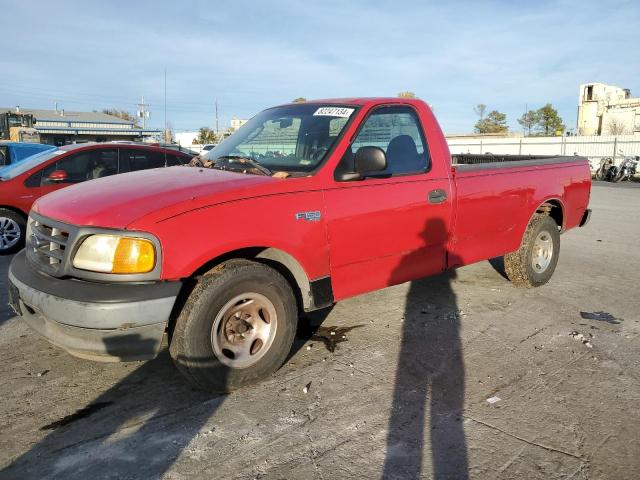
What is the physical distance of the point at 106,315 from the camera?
9.32ft

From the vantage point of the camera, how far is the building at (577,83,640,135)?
51.5 metres

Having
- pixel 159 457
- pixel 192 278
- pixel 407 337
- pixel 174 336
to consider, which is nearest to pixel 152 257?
pixel 192 278

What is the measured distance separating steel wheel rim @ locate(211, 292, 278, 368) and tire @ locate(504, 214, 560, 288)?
331 cm

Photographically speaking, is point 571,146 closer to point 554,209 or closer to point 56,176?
point 554,209

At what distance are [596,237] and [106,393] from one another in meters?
8.64

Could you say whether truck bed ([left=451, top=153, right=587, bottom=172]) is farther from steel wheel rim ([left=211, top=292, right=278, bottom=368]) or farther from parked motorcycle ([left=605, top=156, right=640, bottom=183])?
parked motorcycle ([left=605, top=156, right=640, bottom=183])

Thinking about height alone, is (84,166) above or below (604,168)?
below

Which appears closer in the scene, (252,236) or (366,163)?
(252,236)

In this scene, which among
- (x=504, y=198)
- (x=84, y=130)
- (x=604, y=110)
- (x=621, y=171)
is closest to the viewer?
(x=504, y=198)

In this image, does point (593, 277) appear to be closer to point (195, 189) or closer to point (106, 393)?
point (195, 189)

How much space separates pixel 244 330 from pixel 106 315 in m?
0.90

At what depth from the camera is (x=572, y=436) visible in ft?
9.61

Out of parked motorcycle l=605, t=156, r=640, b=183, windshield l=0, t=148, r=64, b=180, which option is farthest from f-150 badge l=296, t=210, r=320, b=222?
parked motorcycle l=605, t=156, r=640, b=183

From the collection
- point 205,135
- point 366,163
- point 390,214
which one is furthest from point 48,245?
point 205,135
